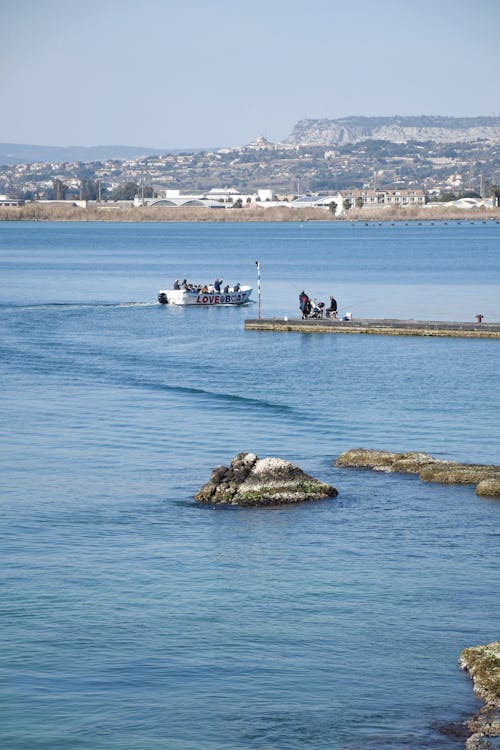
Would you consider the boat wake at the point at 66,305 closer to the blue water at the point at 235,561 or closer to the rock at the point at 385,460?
the blue water at the point at 235,561

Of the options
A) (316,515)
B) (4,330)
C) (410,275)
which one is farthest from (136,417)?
(410,275)

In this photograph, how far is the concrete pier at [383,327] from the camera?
5825cm

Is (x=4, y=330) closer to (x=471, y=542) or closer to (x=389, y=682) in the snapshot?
(x=471, y=542)

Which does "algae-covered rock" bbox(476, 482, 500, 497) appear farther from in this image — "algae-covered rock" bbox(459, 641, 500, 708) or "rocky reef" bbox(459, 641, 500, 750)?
"algae-covered rock" bbox(459, 641, 500, 708)

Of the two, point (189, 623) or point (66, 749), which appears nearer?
point (66, 749)

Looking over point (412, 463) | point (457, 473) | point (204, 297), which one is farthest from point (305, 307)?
point (457, 473)

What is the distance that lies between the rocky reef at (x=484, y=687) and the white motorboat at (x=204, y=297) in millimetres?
59978

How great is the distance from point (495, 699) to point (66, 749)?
5524 mm

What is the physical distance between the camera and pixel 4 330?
64312 mm

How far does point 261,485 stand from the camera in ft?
88.9

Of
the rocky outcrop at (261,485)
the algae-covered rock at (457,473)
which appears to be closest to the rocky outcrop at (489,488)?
the algae-covered rock at (457,473)

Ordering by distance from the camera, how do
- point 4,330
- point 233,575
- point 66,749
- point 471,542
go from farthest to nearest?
point 4,330 → point 471,542 → point 233,575 → point 66,749

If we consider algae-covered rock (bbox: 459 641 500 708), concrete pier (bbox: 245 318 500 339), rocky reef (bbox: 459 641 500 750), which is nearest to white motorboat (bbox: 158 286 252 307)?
concrete pier (bbox: 245 318 500 339)

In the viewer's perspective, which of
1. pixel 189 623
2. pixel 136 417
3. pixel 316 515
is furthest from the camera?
pixel 136 417
